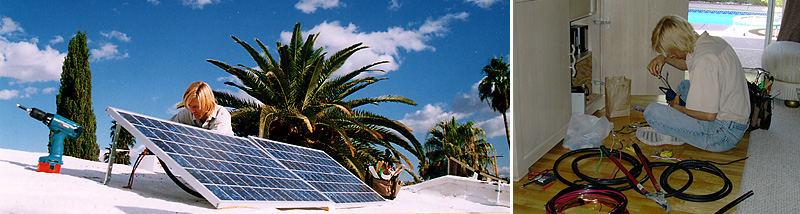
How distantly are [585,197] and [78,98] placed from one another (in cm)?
283

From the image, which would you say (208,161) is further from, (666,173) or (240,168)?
(666,173)

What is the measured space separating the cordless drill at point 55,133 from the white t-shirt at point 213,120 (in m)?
0.52

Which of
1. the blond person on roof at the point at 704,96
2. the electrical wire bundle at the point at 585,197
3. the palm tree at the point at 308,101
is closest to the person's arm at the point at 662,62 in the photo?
the blond person on roof at the point at 704,96

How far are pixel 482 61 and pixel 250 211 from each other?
2.43 metres

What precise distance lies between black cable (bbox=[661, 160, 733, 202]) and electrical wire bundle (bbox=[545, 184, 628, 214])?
346 millimetres

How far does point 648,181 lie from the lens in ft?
13.4

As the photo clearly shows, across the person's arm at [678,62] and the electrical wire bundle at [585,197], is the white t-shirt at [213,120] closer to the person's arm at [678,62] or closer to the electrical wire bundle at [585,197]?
the electrical wire bundle at [585,197]

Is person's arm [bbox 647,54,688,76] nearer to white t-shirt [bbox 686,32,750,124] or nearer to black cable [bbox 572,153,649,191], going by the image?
white t-shirt [bbox 686,32,750,124]

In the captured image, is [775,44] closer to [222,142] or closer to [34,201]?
[222,142]

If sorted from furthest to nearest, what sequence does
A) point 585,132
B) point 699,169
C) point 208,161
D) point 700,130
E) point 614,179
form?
point 585,132
point 700,130
point 699,169
point 614,179
point 208,161

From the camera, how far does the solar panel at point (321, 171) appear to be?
3.88 m

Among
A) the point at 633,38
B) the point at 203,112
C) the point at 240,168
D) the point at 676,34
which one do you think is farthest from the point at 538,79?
the point at 633,38

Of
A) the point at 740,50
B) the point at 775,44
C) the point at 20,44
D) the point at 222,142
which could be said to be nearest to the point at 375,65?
the point at 222,142

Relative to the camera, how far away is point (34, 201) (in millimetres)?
3455
